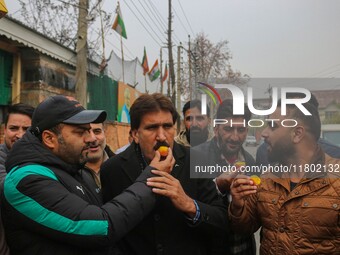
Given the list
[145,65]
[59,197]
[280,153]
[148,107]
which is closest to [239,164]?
[280,153]

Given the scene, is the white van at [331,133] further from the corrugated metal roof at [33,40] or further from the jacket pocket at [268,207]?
the corrugated metal roof at [33,40]

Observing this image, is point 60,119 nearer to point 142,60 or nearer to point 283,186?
point 283,186

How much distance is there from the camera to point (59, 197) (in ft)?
4.96

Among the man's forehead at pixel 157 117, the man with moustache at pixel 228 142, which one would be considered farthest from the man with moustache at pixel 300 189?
the man's forehead at pixel 157 117

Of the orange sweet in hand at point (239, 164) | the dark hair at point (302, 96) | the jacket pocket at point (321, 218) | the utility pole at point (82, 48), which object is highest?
the utility pole at point (82, 48)

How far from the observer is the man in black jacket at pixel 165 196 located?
6.05ft

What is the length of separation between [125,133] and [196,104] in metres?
13.0

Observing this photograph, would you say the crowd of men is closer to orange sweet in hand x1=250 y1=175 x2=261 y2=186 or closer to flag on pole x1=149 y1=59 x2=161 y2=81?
orange sweet in hand x1=250 y1=175 x2=261 y2=186

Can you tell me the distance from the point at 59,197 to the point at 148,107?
0.71m

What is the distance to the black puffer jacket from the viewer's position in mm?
1493

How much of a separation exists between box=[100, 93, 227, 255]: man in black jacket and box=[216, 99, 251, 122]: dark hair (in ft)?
0.97

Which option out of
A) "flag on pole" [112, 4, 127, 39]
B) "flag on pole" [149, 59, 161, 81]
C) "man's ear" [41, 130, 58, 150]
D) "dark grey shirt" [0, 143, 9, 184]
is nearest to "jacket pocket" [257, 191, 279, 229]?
"man's ear" [41, 130, 58, 150]

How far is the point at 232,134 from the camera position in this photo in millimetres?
1859

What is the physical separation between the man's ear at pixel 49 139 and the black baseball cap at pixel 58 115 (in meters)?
0.03
